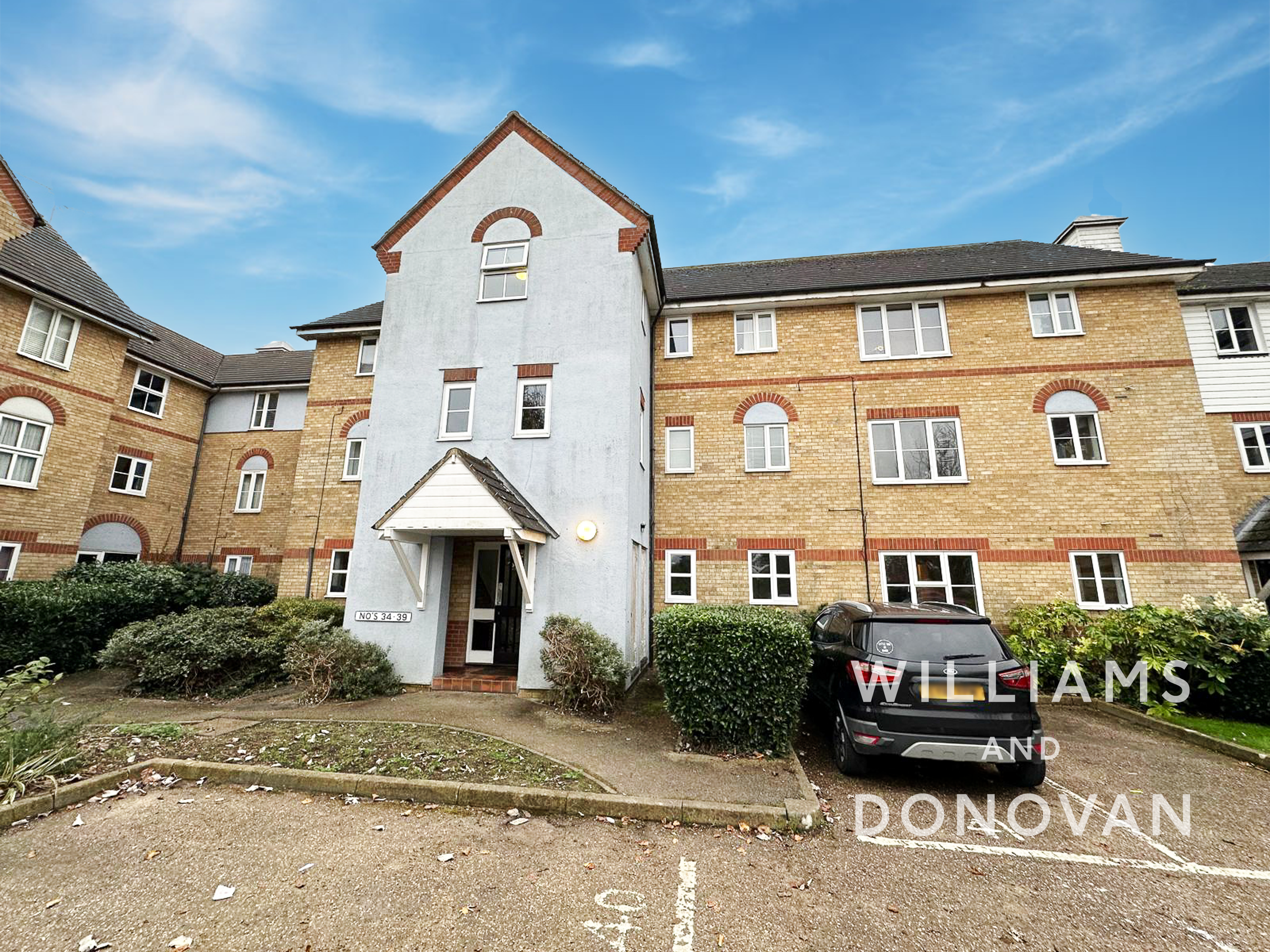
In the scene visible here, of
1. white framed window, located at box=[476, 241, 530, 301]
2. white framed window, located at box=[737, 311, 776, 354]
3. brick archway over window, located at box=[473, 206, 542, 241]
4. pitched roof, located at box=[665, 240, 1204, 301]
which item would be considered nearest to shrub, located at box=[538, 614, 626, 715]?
white framed window, located at box=[476, 241, 530, 301]

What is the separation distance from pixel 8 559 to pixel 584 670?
15.0 metres

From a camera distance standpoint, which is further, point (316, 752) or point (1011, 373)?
point (1011, 373)

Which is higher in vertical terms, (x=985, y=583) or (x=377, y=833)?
(x=985, y=583)

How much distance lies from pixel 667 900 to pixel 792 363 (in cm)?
1198

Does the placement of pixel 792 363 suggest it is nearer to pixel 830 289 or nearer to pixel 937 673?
pixel 830 289

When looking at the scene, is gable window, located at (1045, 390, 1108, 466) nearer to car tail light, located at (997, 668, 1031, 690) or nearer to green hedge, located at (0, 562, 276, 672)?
car tail light, located at (997, 668, 1031, 690)

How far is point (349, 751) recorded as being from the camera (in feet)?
20.8

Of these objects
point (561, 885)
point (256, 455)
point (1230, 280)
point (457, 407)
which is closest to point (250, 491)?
point (256, 455)

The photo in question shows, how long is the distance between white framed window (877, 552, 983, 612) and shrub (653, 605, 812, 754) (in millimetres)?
6503

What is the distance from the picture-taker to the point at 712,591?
1248cm

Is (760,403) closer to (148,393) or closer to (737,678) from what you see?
(737,678)

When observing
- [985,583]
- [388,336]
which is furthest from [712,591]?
[388,336]

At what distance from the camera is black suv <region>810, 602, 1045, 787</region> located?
538 centimetres

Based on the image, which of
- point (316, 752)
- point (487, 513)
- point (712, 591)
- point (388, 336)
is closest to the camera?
point (316, 752)
